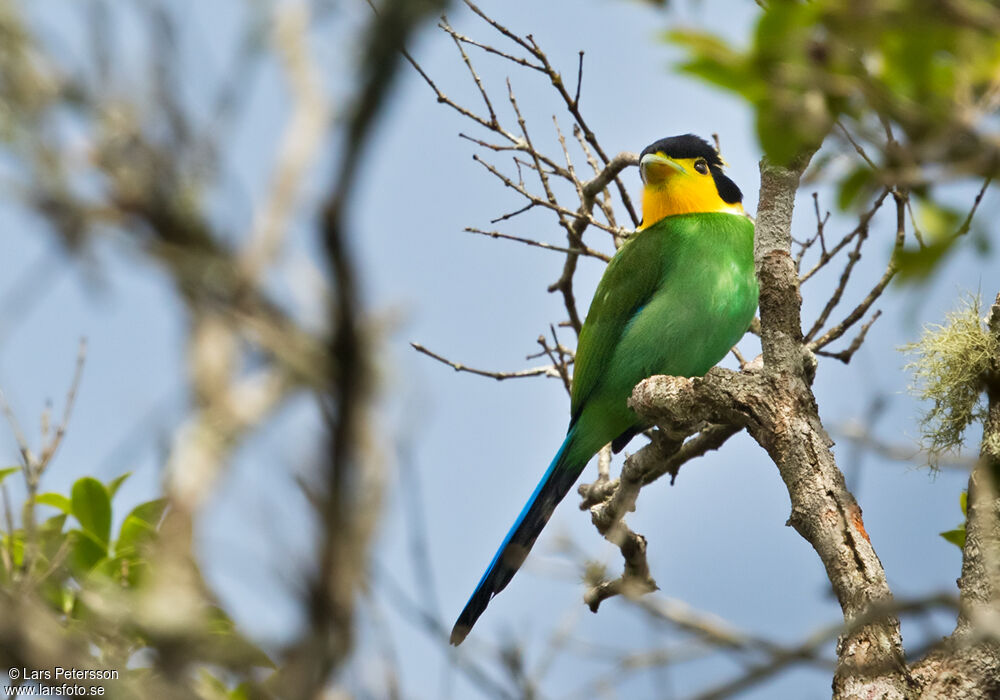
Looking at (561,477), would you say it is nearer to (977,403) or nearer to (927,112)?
(977,403)

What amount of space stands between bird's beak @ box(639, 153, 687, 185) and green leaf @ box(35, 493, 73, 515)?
3009 millimetres

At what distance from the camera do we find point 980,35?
1.27 m

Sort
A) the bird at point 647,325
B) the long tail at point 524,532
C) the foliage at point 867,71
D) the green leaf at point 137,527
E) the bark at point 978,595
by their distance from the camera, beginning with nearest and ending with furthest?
1. the foliage at point 867,71
2. the bark at point 978,595
3. the green leaf at point 137,527
4. the long tail at point 524,532
5. the bird at point 647,325

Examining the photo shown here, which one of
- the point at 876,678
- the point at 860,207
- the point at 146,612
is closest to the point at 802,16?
the point at 860,207

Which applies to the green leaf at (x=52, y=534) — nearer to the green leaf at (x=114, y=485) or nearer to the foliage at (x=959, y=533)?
the green leaf at (x=114, y=485)

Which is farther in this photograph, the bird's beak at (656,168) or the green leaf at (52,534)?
the bird's beak at (656,168)

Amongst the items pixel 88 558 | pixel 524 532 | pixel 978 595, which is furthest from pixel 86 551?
pixel 978 595

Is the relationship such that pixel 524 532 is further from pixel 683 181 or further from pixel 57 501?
pixel 683 181

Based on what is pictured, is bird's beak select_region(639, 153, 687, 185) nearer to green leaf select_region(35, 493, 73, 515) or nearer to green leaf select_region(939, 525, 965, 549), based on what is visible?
green leaf select_region(939, 525, 965, 549)

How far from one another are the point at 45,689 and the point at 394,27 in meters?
1.89

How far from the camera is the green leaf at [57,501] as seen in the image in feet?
10.5

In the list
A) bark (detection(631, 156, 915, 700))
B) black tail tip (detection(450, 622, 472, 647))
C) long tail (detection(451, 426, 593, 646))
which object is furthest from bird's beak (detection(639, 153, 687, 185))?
black tail tip (detection(450, 622, 472, 647))

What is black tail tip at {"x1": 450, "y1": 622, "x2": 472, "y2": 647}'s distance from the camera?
12.4 feet

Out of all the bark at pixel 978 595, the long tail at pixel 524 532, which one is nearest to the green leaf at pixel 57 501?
the long tail at pixel 524 532
